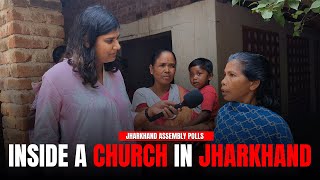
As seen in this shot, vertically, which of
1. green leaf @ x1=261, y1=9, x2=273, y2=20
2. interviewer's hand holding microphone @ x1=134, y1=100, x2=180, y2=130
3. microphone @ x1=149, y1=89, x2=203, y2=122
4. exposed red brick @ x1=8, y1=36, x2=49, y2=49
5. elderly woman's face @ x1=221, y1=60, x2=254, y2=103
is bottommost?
interviewer's hand holding microphone @ x1=134, y1=100, x2=180, y2=130

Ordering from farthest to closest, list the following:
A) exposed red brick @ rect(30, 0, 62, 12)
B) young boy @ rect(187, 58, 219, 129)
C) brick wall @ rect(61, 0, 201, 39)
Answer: brick wall @ rect(61, 0, 201, 39) → young boy @ rect(187, 58, 219, 129) → exposed red brick @ rect(30, 0, 62, 12)

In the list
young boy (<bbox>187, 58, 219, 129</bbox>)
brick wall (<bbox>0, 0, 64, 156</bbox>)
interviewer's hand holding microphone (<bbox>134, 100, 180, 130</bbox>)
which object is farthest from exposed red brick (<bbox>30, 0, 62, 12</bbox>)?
young boy (<bbox>187, 58, 219, 129</bbox>)

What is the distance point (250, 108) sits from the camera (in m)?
1.70

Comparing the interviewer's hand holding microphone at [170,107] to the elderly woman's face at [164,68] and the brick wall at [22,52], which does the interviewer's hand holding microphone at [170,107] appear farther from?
the brick wall at [22,52]

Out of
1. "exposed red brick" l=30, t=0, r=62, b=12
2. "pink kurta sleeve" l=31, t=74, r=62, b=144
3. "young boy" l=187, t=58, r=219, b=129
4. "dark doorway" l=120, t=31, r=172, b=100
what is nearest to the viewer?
"pink kurta sleeve" l=31, t=74, r=62, b=144

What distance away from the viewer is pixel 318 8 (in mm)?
1563

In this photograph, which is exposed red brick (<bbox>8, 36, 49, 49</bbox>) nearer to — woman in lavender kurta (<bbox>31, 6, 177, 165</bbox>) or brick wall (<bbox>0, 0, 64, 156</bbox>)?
brick wall (<bbox>0, 0, 64, 156</bbox>)

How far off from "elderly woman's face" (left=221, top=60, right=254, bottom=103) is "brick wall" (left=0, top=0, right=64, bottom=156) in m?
1.32

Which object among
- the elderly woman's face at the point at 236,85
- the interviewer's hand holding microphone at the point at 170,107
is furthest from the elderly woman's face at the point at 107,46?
the elderly woman's face at the point at 236,85

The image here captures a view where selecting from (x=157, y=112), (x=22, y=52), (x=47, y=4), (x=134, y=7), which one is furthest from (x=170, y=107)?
(x=134, y=7)

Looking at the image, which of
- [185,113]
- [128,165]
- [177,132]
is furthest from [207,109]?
[128,165]

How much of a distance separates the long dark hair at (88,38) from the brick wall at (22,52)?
1.71 ft

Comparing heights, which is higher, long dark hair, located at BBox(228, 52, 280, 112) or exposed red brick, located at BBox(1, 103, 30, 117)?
long dark hair, located at BBox(228, 52, 280, 112)

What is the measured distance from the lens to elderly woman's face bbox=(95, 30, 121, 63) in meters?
1.64
